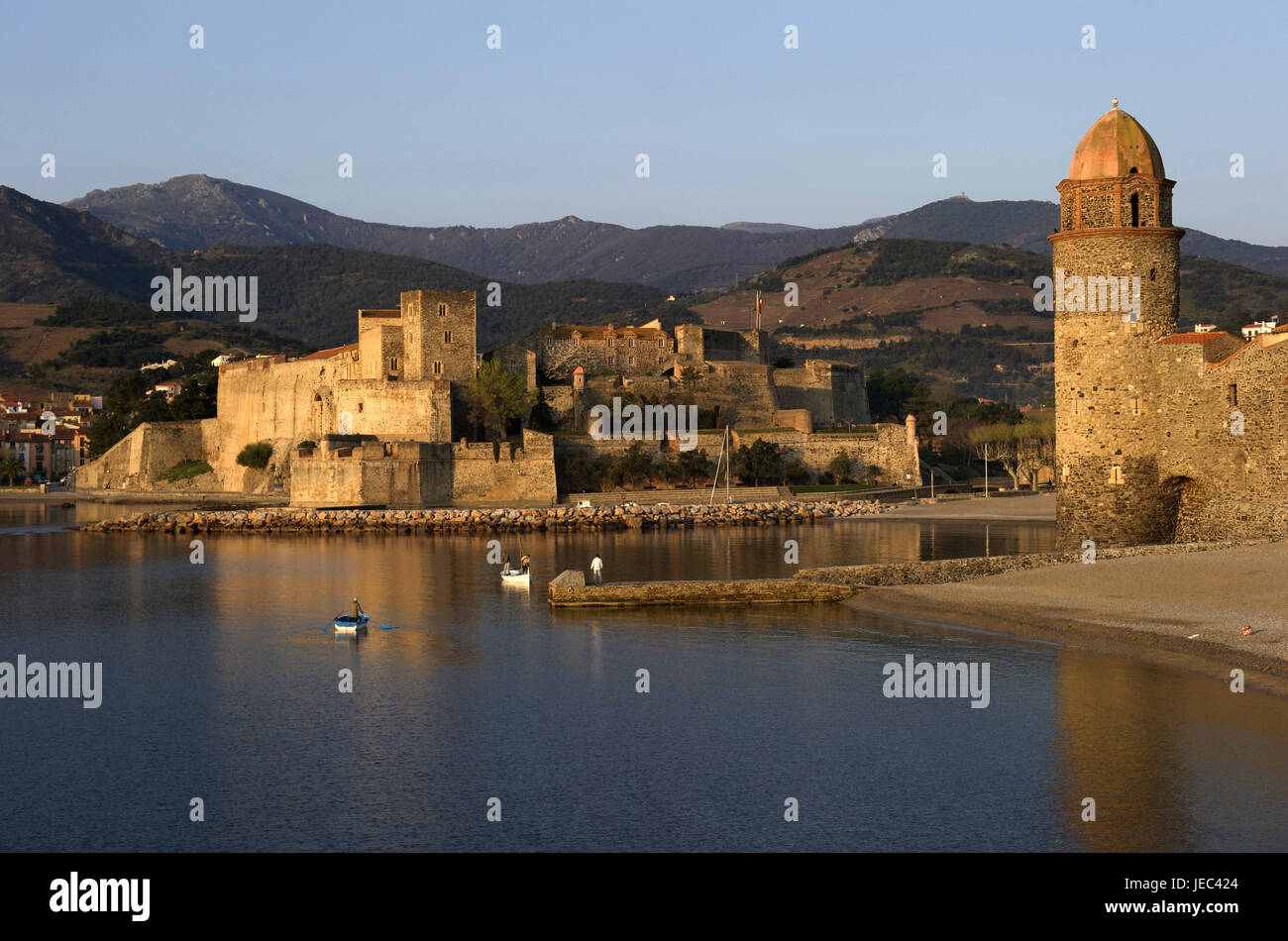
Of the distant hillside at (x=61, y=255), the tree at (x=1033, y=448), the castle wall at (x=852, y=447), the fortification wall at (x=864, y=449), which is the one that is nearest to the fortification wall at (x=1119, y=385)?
the castle wall at (x=852, y=447)

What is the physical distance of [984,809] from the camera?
391 inches

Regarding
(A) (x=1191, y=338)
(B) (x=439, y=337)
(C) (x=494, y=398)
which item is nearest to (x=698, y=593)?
(A) (x=1191, y=338)

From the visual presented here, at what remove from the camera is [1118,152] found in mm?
21578

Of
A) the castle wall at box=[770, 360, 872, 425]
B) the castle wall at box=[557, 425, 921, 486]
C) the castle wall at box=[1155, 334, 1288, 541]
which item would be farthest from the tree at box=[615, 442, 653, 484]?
the castle wall at box=[1155, 334, 1288, 541]

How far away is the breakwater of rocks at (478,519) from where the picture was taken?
129 ft

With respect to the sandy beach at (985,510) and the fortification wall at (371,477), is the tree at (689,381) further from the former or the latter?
the fortification wall at (371,477)

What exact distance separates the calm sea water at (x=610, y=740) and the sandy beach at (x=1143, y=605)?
0.70 metres

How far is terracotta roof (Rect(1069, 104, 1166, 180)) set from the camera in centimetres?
2152

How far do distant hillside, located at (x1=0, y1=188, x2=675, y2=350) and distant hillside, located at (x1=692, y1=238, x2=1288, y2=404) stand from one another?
1642cm

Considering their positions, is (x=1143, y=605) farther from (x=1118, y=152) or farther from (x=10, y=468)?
(x=10, y=468)

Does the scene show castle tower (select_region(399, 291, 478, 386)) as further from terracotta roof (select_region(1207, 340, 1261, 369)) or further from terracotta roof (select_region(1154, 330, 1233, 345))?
terracotta roof (select_region(1207, 340, 1261, 369))
